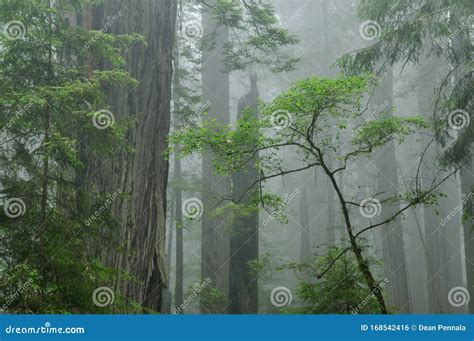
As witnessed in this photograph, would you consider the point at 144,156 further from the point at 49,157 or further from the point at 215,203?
the point at 215,203

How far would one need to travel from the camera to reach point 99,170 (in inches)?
232

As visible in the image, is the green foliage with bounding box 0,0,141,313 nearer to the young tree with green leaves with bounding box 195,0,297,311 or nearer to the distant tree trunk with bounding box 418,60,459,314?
the young tree with green leaves with bounding box 195,0,297,311

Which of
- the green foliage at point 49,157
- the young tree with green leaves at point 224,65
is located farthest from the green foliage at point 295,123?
the young tree with green leaves at point 224,65

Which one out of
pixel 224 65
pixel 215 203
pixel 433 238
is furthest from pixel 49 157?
pixel 433 238

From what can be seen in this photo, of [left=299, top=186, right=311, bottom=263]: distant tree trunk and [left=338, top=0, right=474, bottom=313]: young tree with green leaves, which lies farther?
[left=299, top=186, right=311, bottom=263]: distant tree trunk

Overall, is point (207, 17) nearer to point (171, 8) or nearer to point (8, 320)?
point (171, 8)

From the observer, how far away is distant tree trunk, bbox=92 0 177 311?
6.01 metres

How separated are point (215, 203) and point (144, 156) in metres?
7.71

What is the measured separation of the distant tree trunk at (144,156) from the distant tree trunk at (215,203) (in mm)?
4998

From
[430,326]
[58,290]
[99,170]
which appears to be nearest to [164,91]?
[99,170]

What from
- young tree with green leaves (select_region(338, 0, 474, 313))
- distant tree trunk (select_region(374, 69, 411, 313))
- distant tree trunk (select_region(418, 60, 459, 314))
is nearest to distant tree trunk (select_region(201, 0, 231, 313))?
young tree with green leaves (select_region(338, 0, 474, 313))

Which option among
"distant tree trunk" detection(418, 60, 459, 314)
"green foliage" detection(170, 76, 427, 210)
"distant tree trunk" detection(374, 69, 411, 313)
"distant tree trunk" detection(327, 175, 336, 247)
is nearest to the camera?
"green foliage" detection(170, 76, 427, 210)

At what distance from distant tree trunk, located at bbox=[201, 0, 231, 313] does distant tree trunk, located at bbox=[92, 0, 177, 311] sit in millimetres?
4998

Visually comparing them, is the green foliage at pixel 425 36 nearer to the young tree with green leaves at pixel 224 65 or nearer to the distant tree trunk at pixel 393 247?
the young tree with green leaves at pixel 224 65
